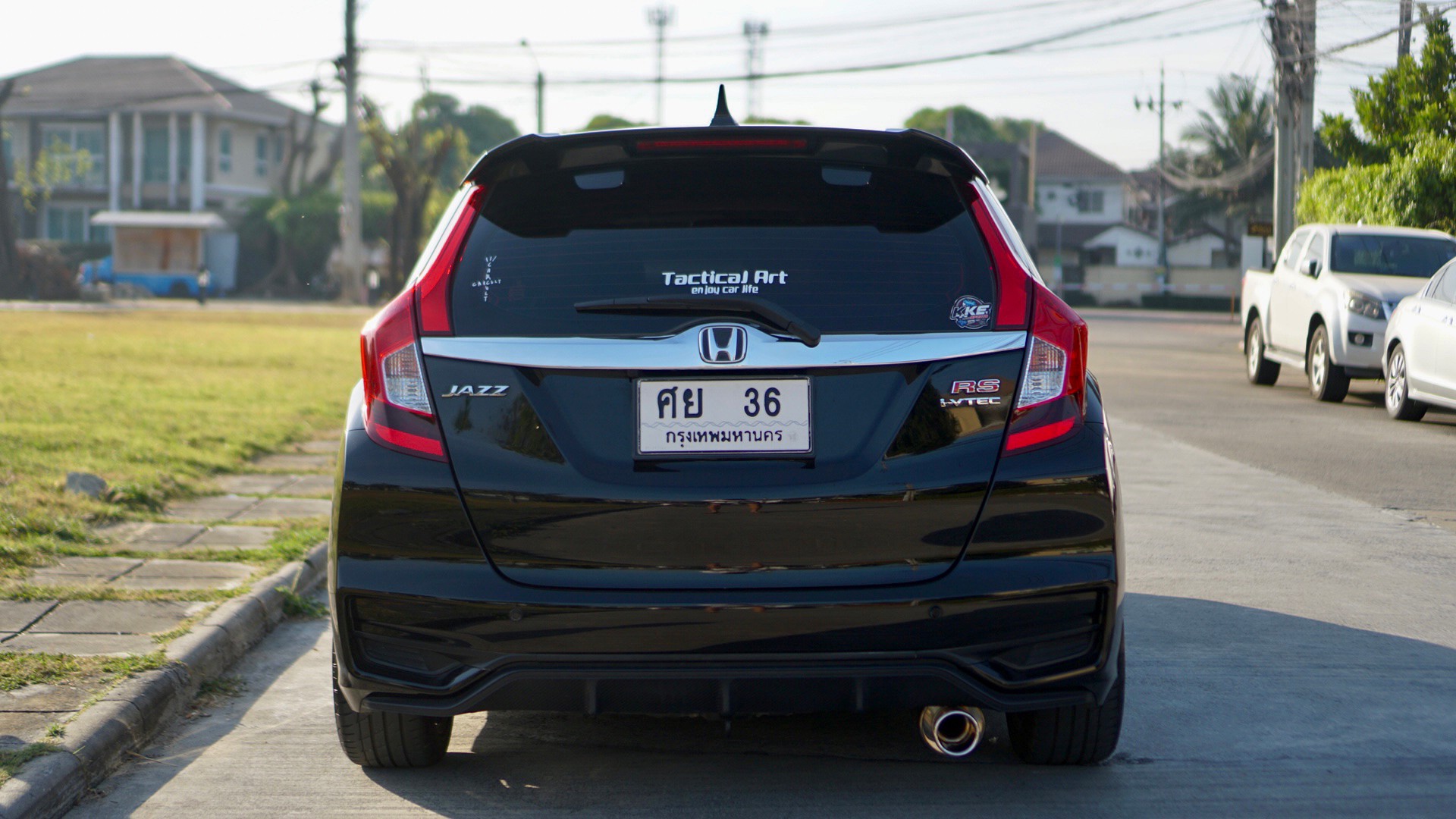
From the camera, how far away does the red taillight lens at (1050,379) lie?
11.2 ft

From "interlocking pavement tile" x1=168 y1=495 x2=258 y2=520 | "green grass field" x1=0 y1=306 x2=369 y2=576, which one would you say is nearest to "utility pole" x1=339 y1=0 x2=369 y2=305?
"green grass field" x1=0 y1=306 x2=369 y2=576

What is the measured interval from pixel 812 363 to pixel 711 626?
2.01 ft

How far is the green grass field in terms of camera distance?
7609mm

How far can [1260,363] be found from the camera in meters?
17.5

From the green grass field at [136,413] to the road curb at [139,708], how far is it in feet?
4.19

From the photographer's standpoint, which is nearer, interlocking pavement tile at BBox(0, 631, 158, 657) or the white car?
interlocking pavement tile at BBox(0, 631, 158, 657)

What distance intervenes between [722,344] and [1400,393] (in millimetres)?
A: 11420

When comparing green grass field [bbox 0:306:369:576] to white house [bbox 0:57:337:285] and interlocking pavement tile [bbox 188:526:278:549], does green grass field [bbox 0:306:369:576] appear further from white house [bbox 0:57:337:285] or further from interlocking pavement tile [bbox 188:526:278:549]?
white house [bbox 0:57:337:285]

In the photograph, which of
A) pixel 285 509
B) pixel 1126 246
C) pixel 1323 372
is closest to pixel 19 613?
pixel 285 509

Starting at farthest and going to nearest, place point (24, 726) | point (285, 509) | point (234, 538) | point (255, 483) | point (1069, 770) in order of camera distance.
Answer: point (255, 483), point (285, 509), point (234, 538), point (24, 726), point (1069, 770)

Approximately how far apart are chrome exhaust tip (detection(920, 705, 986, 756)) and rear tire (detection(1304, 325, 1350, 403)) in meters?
12.1

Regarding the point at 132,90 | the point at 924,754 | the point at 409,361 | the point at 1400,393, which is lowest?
the point at 924,754

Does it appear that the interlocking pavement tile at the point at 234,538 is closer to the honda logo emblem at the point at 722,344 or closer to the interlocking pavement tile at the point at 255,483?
the interlocking pavement tile at the point at 255,483

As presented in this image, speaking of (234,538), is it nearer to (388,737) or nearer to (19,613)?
(19,613)
